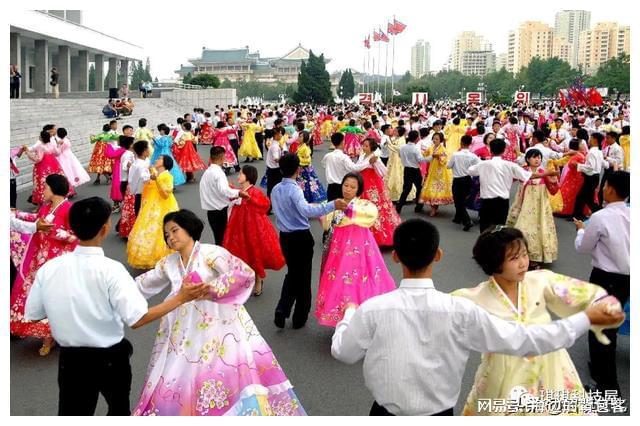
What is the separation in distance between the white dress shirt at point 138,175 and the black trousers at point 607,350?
5.32 meters

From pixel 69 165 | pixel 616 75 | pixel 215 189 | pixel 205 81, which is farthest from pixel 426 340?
pixel 616 75

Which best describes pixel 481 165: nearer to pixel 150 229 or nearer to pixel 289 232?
pixel 289 232

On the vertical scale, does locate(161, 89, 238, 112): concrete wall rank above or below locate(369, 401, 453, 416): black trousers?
above

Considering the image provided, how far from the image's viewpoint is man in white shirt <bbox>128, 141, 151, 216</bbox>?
7801mm

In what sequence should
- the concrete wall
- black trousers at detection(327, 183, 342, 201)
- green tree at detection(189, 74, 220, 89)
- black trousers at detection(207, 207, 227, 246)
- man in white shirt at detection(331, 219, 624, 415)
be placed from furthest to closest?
1. green tree at detection(189, 74, 220, 89)
2. the concrete wall
3. black trousers at detection(327, 183, 342, 201)
4. black trousers at detection(207, 207, 227, 246)
5. man in white shirt at detection(331, 219, 624, 415)

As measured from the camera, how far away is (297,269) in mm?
5523

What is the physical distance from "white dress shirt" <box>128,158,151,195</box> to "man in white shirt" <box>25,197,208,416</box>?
15.6 feet

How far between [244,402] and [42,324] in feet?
8.16

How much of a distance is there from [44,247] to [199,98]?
36.2 m

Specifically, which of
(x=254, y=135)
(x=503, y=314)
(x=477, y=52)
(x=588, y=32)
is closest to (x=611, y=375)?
(x=503, y=314)

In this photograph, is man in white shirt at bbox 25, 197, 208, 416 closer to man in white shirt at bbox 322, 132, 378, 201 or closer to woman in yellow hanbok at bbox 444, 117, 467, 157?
man in white shirt at bbox 322, 132, 378, 201

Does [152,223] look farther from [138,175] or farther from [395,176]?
[395,176]

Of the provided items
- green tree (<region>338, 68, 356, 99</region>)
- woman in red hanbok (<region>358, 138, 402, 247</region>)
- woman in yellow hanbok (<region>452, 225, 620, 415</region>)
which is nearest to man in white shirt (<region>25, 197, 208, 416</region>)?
woman in yellow hanbok (<region>452, 225, 620, 415</region>)

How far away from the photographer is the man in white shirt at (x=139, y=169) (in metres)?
7.80
